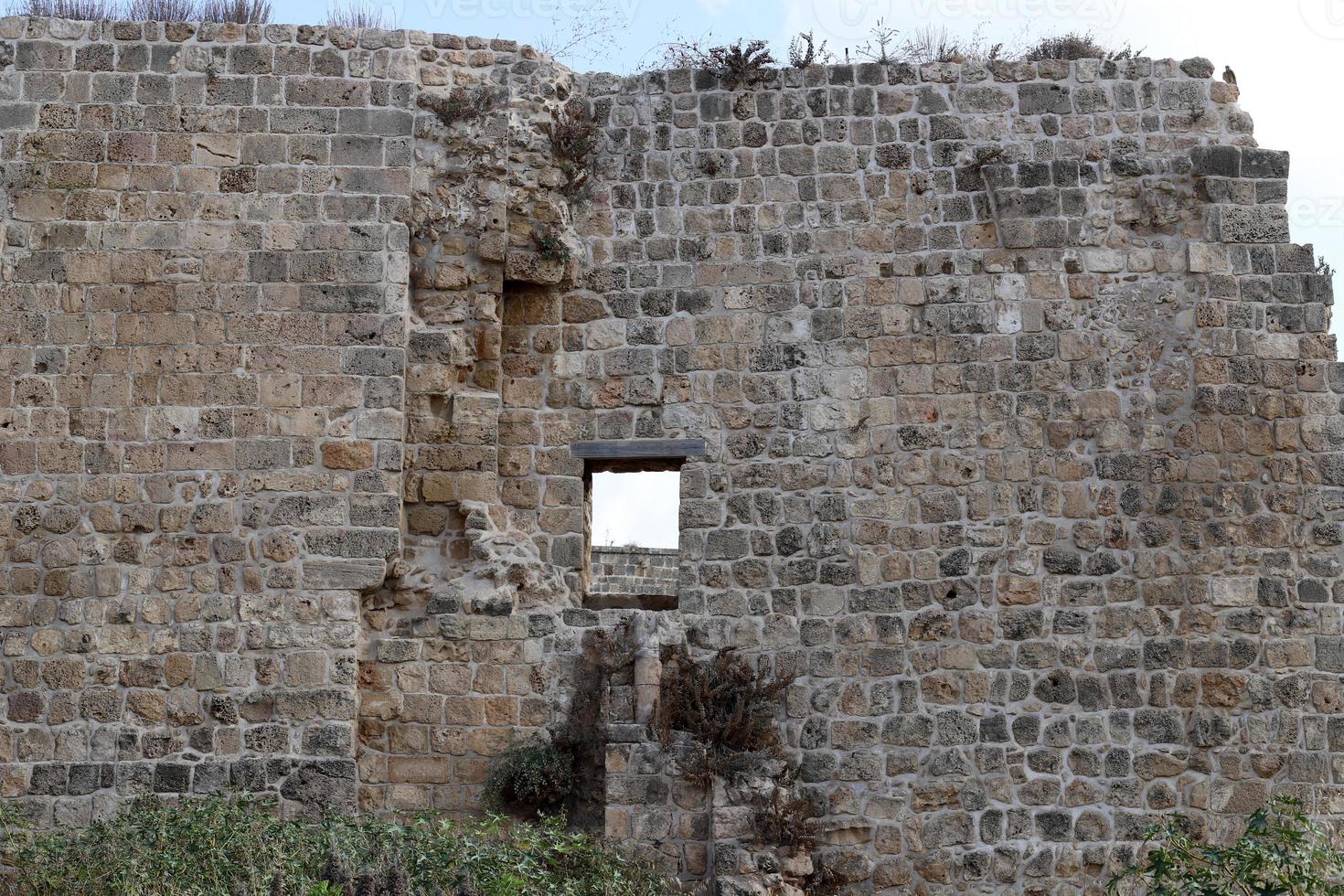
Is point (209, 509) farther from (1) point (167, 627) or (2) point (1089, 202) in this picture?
(2) point (1089, 202)

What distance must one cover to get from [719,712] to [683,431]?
1710mm

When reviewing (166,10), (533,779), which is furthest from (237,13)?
(533,779)

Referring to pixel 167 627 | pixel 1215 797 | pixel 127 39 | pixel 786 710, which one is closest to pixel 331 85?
pixel 127 39

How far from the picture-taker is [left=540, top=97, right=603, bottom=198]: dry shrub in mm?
9227

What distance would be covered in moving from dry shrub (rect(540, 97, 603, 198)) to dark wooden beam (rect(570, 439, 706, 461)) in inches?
63.5

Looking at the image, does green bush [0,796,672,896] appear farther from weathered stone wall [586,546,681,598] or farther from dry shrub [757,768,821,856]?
weathered stone wall [586,546,681,598]

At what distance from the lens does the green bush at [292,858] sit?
6656 mm

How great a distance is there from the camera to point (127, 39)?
8.98 metres

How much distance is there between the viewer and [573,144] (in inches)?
364

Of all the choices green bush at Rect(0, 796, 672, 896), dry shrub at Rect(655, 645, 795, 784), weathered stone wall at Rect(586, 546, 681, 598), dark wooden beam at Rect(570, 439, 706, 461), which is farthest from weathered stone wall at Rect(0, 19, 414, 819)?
weathered stone wall at Rect(586, 546, 681, 598)

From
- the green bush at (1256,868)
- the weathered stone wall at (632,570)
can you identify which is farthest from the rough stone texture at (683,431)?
the weathered stone wall at (632,570)

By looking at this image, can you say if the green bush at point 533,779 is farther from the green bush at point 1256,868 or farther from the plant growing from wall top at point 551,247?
the green bush at point 1256,868

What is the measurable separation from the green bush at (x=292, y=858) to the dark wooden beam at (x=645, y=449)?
7.21 ft

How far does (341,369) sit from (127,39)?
8.12 feet
